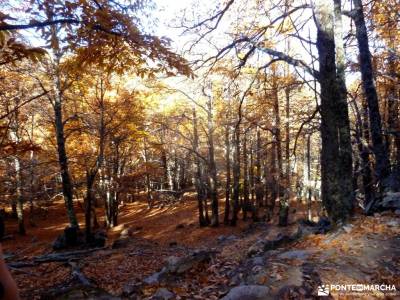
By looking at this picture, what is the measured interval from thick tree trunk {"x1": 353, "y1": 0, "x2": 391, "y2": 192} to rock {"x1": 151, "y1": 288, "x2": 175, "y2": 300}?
6448 mm

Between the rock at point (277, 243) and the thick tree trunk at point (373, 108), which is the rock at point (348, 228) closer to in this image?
the rock at point (277, 243)

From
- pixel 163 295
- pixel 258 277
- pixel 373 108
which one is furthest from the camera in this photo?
pixel 373 108

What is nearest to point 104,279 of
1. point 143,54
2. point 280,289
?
point 280,289

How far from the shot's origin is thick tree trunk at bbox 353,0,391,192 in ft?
26.4

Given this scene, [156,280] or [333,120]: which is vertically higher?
[333,120]

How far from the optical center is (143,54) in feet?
16.5

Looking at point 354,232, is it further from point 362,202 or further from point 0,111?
point 0,111

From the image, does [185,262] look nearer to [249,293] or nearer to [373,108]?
[249,293]

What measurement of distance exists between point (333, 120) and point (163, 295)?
4677 mm

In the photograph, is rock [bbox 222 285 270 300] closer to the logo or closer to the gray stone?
the logo

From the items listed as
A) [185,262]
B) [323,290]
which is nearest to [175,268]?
[185,262]

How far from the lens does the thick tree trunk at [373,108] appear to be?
803 centimetres

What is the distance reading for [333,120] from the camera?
5957 millimetres

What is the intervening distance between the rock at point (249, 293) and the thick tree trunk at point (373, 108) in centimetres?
583
